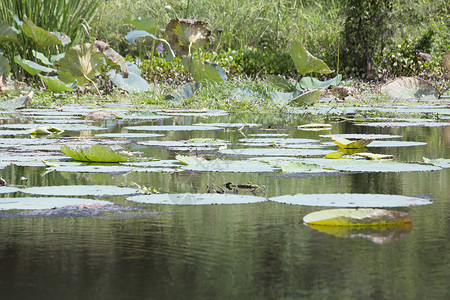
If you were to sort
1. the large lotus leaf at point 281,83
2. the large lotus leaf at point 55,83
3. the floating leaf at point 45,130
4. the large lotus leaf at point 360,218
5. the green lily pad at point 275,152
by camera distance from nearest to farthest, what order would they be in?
the large lotus leaf at point 360,218
the green lily pad at point 275,152
the floating leaf at point 45,130
the large lotus leaf at point 55,83
the large lotus leaf at point 281,83

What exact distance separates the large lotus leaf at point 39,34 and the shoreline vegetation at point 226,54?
11mm

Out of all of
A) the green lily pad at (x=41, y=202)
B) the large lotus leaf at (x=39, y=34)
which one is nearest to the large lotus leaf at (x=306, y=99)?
the large lotus leaf at (x=39, y=34)

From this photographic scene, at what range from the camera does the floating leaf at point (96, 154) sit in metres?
2.95

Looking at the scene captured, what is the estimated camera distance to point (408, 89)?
8.73 meters

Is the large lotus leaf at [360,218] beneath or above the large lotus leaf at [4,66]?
beneath

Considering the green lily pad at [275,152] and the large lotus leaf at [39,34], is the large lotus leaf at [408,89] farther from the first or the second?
the green lily pad at [275,152]

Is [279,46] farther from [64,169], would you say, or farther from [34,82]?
[64,169]

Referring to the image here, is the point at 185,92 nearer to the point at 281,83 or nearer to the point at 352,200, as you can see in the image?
the point at 281,83

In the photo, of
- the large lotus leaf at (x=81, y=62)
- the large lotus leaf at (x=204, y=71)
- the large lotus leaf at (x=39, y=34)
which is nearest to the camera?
the large lotus leaf at (x=81, y=62)

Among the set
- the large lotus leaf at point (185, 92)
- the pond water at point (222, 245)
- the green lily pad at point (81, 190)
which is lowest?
the pond water at point (222, 245)

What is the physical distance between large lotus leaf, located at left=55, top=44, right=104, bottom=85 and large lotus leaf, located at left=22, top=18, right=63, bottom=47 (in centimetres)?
42

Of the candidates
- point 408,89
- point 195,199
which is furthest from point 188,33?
point 195,199

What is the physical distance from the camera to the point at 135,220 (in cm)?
187

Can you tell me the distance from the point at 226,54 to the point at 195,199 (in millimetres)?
9531
